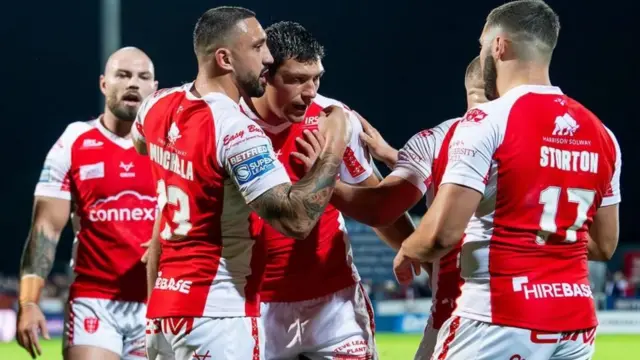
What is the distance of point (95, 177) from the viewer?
6207 millimetres

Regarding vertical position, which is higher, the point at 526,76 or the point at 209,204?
the point at 526,76

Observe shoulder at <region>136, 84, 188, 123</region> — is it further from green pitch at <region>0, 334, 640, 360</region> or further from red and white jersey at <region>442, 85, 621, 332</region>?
green pitch at <region>0, 334, 640, 360</region>

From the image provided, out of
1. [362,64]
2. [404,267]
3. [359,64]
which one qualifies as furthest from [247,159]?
[362,64]

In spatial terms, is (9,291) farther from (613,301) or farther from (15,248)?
(15,248)

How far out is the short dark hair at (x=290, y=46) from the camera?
4938mm

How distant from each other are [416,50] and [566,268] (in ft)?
116

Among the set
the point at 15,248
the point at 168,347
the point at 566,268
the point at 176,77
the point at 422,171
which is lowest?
the point at 15,248

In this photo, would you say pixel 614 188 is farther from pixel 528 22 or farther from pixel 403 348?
pixel 403 348

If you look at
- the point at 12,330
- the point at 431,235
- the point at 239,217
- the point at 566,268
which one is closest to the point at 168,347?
the point at 239,217

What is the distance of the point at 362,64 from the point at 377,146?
3596 cm

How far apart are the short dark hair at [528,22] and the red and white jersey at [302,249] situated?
1096 mm

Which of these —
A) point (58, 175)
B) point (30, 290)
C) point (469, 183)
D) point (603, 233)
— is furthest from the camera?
point (58, 175)

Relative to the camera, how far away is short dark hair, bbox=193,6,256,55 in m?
4.36

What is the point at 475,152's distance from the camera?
3840 mm
